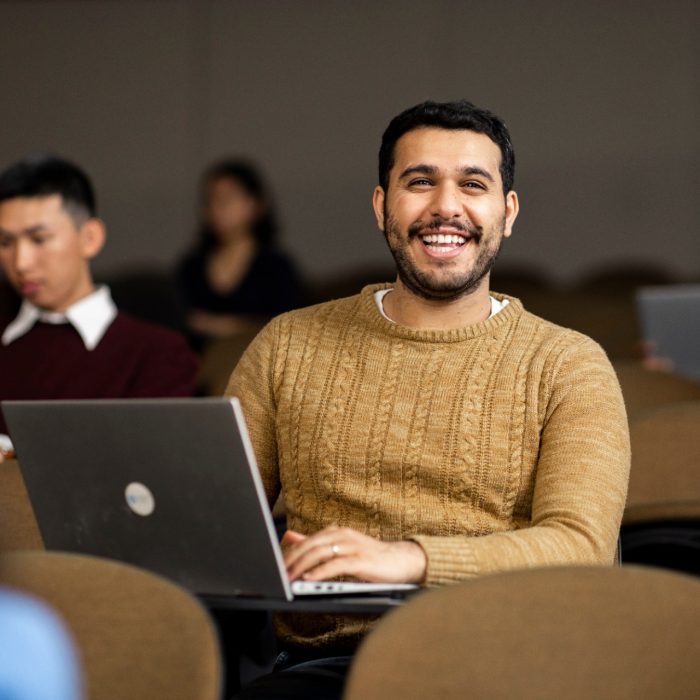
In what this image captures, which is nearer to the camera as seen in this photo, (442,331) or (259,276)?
(442,331)

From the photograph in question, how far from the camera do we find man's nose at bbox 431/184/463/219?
2.03m

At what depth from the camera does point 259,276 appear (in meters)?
5.24

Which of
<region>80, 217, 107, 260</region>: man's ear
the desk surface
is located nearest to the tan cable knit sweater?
the desk surface

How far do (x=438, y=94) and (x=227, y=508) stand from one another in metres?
5.72

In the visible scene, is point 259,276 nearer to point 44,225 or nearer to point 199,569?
point 44,225

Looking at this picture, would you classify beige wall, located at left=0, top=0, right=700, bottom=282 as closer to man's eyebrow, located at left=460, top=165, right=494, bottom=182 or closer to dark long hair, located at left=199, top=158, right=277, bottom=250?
dark long hair, located at left=199, top=158, right=277, bottom=250

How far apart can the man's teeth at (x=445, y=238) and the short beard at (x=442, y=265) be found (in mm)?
15

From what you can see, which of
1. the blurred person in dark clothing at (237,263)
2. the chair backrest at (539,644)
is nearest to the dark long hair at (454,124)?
the chair backrest at (539,644)

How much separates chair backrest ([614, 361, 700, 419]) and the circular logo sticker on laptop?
1695 millimetres

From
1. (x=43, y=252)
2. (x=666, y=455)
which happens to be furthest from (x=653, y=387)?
(x=43, y=252)

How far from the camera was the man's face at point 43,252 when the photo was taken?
2.89 meters

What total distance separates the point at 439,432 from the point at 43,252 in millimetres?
1288

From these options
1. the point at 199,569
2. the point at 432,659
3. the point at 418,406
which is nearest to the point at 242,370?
the point at 418,406

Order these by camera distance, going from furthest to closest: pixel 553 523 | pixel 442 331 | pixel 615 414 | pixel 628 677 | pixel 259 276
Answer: pixel 259 276 → pixel 442 331 → pixel 615 414 → pixel 553 523 → pixel 628 677
